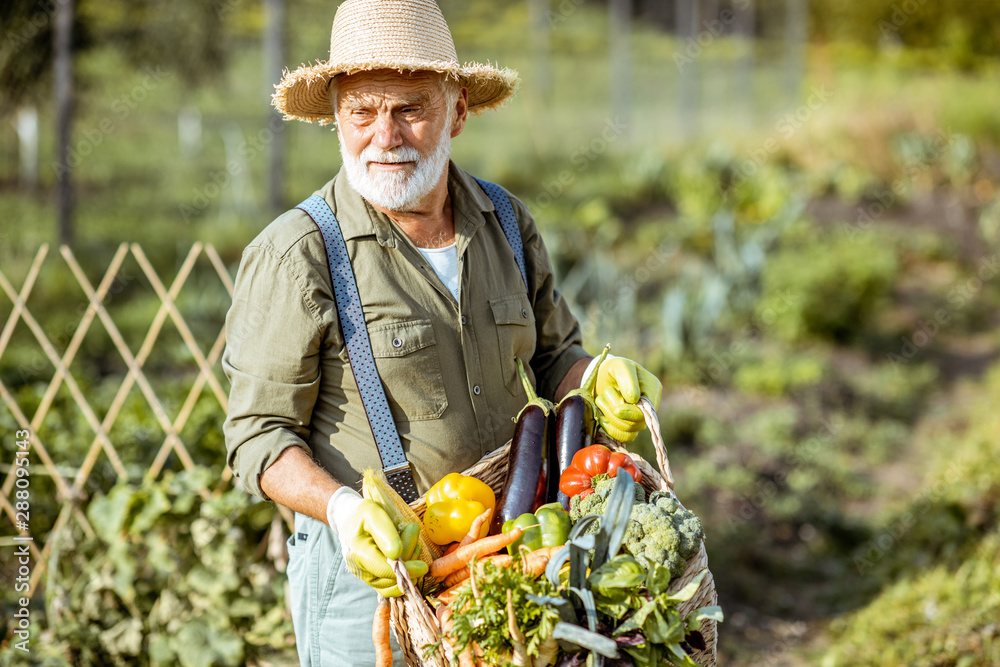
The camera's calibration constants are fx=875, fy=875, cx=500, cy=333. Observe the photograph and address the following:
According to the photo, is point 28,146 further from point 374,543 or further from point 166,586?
point 374,543

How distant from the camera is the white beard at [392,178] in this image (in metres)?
1.93

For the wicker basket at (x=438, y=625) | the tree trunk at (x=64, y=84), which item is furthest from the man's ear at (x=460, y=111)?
the tree trunk at (x=64, y=84)

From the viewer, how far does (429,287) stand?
2.00 meters

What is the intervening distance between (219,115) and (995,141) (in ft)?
35.3

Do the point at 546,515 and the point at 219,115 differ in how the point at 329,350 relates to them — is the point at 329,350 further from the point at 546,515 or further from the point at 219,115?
the point at 219,115

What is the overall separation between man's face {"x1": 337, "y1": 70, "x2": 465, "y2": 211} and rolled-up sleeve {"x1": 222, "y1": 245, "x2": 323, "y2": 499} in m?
0.26

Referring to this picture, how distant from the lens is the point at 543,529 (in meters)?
1.72

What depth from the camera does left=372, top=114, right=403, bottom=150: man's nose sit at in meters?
1.91

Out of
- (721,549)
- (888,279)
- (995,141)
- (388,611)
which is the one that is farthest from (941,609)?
(995,141)

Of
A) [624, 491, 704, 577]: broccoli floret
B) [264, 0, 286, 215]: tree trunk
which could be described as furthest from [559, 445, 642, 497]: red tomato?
[264, 0, 286, 215]: tree trunk

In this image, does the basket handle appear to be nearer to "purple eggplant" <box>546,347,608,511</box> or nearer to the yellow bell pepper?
"purple eggplant" <box>546,347,608,511</box>

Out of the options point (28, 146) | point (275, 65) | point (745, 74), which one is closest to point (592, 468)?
point (275, 65)

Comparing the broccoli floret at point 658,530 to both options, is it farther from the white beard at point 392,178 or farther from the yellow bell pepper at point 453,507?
the white beard at point 392,178

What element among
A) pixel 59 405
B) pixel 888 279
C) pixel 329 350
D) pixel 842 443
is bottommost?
pixel 842 443
